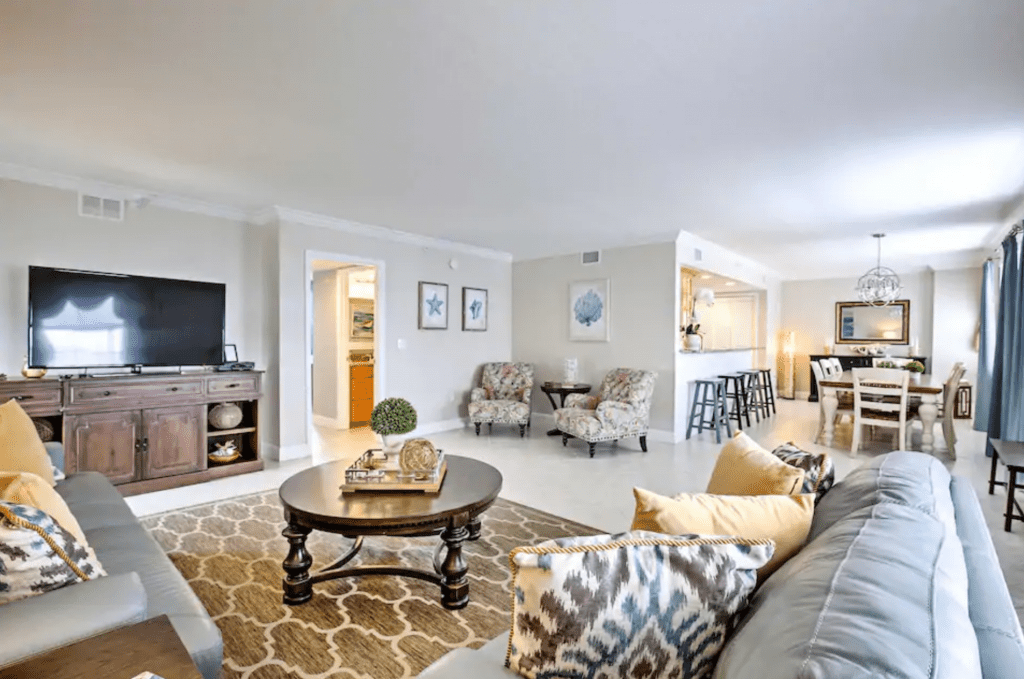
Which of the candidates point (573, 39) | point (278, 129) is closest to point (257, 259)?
point (278, 129)

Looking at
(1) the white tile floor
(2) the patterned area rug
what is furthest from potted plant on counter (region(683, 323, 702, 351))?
(2) the patterned area rug

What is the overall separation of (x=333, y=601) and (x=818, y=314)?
33.0 feet

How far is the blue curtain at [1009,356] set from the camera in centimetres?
462

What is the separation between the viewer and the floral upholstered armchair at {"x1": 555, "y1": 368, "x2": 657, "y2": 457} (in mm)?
5270

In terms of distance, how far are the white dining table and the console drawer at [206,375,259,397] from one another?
5.74 meters

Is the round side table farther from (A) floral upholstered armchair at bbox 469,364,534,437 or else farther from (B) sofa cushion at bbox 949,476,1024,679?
(B) sofa cushion at bbox 949,476,1024,679

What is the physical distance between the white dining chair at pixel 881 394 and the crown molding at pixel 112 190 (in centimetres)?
627

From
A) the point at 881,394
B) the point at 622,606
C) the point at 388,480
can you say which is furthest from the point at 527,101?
the point at 881,394

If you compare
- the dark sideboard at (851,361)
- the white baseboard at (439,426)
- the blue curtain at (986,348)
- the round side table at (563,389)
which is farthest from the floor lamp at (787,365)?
the white baseboard at (439,426)

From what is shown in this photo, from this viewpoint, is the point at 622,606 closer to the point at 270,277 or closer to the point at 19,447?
the point at 19,447

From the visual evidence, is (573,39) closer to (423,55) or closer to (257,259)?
(423,55)

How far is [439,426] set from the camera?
21.1 feet

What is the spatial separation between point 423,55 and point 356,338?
17.3 feet

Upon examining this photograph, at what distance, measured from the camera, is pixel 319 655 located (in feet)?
6.45
